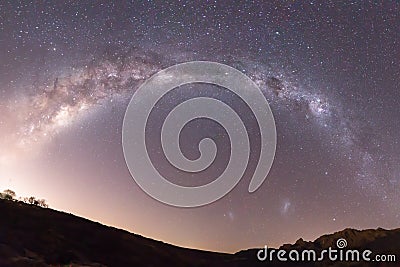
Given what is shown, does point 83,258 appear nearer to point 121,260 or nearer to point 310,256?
point 121,260

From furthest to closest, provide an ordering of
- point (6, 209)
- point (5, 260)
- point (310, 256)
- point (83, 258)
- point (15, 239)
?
point (310, 256) → point (6, 209) → point (83, 258) → point (15, 239) → point (5, 260)

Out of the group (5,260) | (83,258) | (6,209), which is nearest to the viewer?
(5,260)

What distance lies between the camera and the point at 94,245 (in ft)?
85.7

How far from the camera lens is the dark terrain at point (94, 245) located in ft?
66.5

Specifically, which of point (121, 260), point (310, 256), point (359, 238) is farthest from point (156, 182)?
point (359, 238)

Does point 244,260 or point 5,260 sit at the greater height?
point 244,260

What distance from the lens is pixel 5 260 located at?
54.2 ft

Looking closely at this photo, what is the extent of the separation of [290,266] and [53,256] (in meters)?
19.6

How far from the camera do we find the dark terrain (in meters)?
20.3

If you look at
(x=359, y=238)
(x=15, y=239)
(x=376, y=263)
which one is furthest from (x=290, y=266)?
(x=15, y=239)

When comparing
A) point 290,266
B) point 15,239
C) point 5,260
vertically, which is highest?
point 290,266

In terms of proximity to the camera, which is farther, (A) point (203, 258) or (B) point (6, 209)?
(A) point (203, 258)

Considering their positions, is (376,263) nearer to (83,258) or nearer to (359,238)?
(359,238)

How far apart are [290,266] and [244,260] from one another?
199 inches
